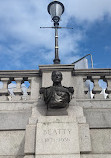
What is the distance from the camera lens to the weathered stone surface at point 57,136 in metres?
4.34

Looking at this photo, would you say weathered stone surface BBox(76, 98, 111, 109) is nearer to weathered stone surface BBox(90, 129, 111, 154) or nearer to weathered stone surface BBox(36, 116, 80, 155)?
weathered stone surface BBox(90, 129, 111, 154)

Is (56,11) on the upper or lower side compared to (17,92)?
upper

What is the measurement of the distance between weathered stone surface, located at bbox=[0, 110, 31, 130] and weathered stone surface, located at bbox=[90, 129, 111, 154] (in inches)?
82.5

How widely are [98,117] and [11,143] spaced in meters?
2.76

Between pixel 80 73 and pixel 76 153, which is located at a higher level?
pixel 80 73

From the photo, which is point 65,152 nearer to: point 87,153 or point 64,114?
point 87,153

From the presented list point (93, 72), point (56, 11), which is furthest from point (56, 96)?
point (56, 11)

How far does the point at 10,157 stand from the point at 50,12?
736 centimetres

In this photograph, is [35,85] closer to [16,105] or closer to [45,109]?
[16,105]

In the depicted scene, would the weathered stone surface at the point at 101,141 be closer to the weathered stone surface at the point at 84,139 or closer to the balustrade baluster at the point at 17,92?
the weathered stone surface at the point at 84,139

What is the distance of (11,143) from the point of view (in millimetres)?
5129

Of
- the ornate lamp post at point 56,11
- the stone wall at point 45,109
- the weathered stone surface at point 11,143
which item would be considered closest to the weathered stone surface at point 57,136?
the stone wall at point 45,109

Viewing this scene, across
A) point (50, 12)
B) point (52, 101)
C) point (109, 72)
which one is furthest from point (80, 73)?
point (50, 12)

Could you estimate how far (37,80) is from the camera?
647 cm
